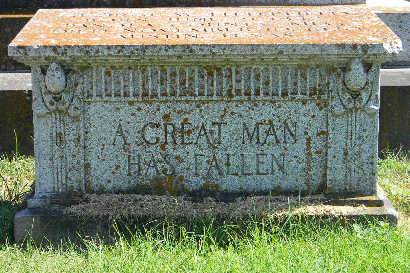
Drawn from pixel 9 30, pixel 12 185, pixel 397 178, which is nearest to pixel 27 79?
pixel 9 30

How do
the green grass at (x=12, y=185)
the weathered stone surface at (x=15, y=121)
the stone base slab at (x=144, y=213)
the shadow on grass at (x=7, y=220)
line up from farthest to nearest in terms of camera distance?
the weathered stone surface at (x=15, y=121), the green grass at (x=12, y=185), the shadow on grass at (x=7, y=220), the stone base slab at (x=144, y=213)

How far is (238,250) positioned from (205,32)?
52.6 inches

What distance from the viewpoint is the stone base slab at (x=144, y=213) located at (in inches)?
143

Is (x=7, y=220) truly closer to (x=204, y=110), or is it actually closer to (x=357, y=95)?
(x=204, y=110)

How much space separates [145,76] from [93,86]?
32cm

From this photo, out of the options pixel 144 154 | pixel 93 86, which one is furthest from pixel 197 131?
pixel 93 86

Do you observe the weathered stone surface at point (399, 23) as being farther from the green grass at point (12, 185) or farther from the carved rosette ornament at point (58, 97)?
the green grass at point (12, 185)

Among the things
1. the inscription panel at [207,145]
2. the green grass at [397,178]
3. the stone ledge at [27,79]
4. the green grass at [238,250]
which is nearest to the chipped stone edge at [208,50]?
the inscription panel at [207,145]

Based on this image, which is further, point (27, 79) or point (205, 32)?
point (27, 79)

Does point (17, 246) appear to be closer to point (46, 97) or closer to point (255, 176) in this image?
point (46, 97)

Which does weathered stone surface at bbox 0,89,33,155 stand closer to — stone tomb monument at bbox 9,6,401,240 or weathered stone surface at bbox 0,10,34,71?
weathered stone surface at bbox 0,10,34,71

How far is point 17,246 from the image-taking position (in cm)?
364

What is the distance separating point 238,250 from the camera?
3.38m

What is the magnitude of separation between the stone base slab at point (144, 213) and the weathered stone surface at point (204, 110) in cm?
13
